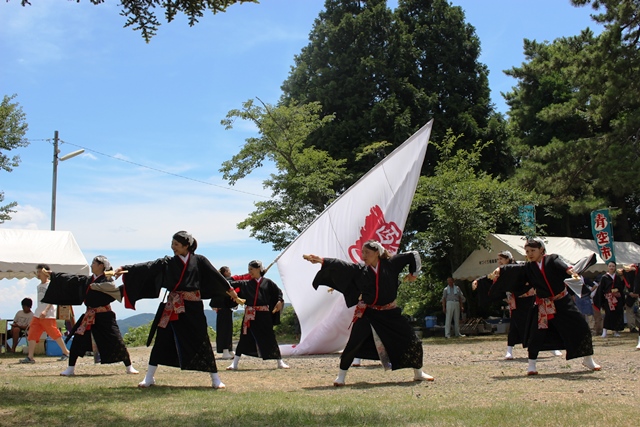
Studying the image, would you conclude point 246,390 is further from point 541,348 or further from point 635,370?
point 635,370

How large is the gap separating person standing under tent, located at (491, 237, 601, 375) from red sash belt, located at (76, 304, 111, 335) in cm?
→ 592

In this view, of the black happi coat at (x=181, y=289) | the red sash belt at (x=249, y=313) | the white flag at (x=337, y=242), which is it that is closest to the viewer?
the black happi coat at (x=181, y=289)

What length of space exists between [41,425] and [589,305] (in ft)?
56.2

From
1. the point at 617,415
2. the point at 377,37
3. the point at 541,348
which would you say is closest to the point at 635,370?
the point at 541,348

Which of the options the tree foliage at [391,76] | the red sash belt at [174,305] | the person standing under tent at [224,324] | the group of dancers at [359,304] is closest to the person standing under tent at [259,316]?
the person standing under tent at [224,324]

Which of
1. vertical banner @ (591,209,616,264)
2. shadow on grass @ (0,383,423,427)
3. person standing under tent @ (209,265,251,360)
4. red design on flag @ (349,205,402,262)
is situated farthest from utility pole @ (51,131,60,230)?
vertical banner @ (591,209,616,264)

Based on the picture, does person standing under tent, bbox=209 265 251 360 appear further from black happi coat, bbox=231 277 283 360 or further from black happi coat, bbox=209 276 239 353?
black happi coat, bbox=231 277 283 360

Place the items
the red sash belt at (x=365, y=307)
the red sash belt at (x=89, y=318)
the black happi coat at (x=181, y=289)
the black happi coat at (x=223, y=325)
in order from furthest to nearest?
1. the black happi coat at (x=223, y=325)
2. the red sash belt at (x=89, y=318)
3. the red sash belt at (x=365, y=307)
4. the black happi coat at (x=181, y=289)

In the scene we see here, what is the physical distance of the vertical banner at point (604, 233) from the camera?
20234 millimetres

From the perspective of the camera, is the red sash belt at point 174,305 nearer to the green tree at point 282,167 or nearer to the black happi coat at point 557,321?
the black happi coat at point 557,321

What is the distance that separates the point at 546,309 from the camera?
8727mm

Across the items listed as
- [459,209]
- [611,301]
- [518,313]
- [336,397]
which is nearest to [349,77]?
[459,209]

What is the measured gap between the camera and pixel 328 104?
28203mm

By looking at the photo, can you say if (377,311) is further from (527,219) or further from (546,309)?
(527,219)
